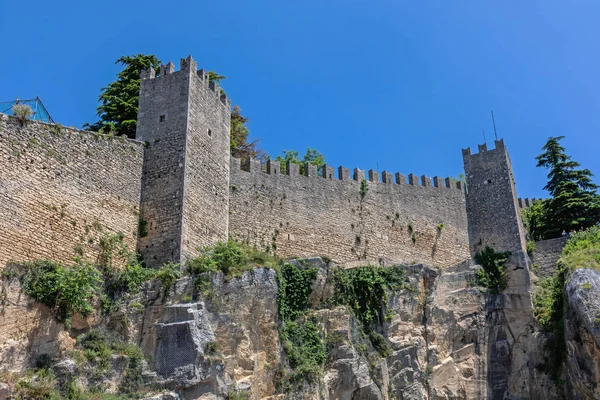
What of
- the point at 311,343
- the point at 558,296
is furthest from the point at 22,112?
the point at 558,296

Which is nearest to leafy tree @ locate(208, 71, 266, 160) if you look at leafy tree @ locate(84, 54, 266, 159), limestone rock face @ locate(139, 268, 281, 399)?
leafy tree @ locate(84, 54, 266, 159)

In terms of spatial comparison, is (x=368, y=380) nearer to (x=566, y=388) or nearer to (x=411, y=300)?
(x=411, y=300)

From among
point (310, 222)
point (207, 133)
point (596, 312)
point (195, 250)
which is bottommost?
point (596, 312)

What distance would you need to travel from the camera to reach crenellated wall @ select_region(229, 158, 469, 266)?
24859mm

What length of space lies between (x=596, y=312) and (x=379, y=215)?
9562 millimetres

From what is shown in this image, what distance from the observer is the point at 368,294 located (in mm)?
23234

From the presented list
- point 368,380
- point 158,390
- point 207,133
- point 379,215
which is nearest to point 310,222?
point 379,215

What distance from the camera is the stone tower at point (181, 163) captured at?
21.0 metres

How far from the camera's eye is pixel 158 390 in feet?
55.8

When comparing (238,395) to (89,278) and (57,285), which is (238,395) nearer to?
(89,278)

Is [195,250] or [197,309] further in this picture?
[195,250]

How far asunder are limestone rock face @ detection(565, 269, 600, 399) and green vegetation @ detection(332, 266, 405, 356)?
539 centimetres

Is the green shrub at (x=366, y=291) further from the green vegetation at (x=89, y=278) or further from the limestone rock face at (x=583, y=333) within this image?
the green vegetation at (x=89, y=278)

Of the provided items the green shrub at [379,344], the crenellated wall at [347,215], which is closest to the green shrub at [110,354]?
the crenellated wall at [347,215]
